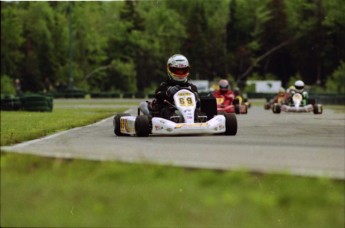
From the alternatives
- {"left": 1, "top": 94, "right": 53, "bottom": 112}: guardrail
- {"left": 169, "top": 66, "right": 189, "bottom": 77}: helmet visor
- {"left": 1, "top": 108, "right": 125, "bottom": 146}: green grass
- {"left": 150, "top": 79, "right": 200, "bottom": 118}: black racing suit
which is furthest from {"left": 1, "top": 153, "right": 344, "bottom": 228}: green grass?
{"left": 1, "top": 94, "right": 53, "bottom": 112}: guardrail

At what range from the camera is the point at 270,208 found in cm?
280

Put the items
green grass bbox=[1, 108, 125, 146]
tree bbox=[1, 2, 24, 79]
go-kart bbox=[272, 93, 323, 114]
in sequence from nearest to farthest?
green grass bbox=[1, 108, 125, 146] < go-kart bbox=[272, 93, 323, 114] < tree bbox=[1, 2, 24, 79]

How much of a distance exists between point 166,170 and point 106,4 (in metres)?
7.09

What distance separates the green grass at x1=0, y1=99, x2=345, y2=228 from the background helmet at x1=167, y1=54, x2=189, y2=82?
20.8ft

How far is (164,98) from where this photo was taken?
11.3m

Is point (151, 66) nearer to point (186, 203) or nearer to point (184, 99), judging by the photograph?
point (184, 99)

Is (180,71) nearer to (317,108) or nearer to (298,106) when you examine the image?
(317,108)

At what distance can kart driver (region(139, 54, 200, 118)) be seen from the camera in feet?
33.4

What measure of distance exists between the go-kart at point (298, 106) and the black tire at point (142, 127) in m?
11.7

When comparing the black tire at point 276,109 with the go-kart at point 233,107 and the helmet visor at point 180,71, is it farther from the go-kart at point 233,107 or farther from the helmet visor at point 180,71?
the helmet visor at point 180,71

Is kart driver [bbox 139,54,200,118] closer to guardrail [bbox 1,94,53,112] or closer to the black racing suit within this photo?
the black racing suit

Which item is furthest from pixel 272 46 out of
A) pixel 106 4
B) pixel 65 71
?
pixel 65 71

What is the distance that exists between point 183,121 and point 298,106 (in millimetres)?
12431

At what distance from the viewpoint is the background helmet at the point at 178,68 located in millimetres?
10117
